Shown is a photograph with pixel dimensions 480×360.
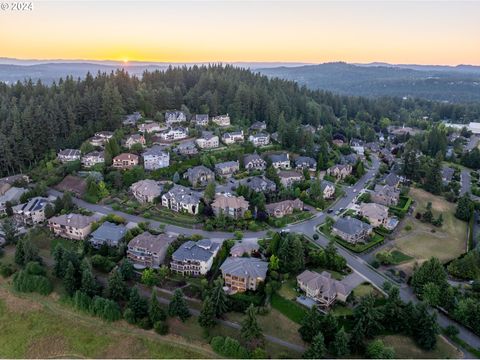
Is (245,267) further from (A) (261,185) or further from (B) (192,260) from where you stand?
(A) (261,185)

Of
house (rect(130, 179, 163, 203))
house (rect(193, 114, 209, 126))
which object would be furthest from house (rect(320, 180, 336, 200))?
house (rect(193, 114, 209, 126))

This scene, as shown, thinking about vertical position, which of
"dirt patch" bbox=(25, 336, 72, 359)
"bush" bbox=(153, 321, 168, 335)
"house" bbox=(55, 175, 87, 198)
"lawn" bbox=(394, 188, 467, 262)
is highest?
"house" bbox=(55, 175, 87, 198)

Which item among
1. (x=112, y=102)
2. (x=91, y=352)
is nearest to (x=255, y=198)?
(x=91, y=352)

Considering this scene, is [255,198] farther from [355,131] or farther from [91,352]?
[355,131]

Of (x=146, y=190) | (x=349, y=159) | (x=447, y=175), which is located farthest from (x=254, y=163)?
(x=447, y=175)

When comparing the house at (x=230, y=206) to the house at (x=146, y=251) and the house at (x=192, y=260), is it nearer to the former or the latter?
the house at (x=192, y=260)

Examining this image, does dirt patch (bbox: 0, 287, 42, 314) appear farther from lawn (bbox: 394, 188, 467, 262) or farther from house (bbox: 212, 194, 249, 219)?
lawn (bbox: 394, 188, 467, 262)

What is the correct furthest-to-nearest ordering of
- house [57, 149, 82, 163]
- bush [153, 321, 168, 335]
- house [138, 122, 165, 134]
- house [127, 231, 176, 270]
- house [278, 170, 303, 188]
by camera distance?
1. house [138, 122, 165, 134]
2. house [57, 149, 82, 163]
3. house [278, 170, 303, 188]
4. house [127, 231, 176, 270]
5. bush [153, 321, 168, 335]
